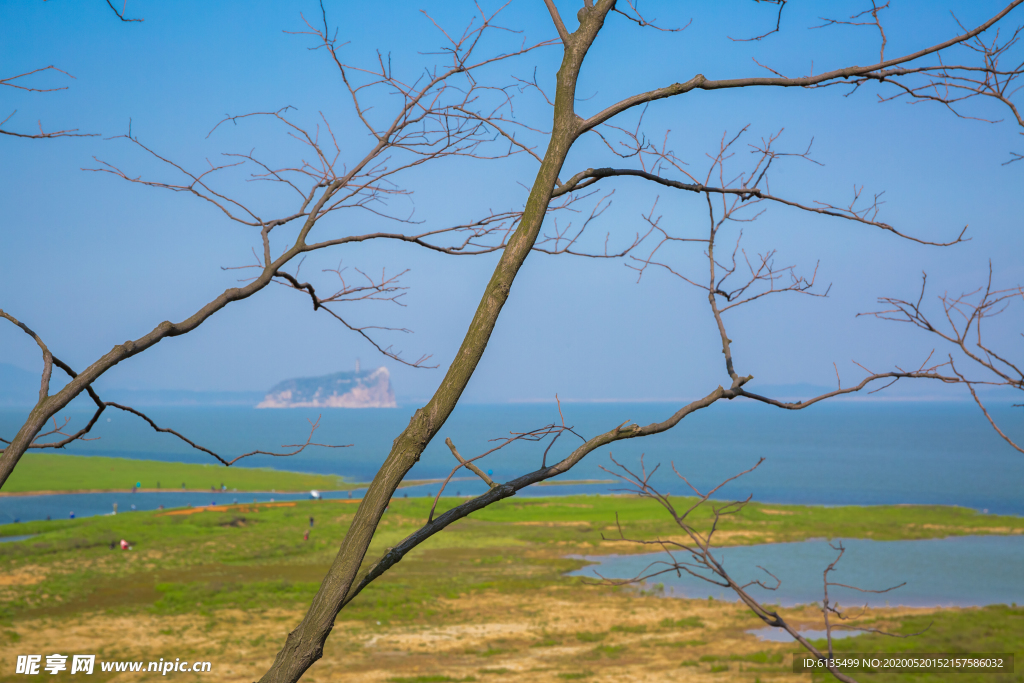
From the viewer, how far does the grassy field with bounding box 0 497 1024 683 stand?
16.8 m

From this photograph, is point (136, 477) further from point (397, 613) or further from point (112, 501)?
point (397, 613)

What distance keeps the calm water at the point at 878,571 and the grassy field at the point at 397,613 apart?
A: 199 cm

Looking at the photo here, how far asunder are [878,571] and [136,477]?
197ft

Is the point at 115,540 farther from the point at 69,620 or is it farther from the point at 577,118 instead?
the point at 577,118

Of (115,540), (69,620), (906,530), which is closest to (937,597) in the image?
(906,530)

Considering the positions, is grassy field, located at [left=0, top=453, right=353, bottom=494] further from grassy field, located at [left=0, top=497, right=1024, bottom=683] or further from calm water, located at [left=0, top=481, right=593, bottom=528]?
grassy field, located at [left=0, top=497, right=1024, bottom=683]

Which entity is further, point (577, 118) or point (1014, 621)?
point (1014, 621)

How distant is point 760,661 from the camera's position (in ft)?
55.8

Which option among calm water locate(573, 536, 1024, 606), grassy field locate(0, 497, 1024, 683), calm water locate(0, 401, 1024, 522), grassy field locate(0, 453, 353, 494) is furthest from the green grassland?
grassy field locate(0, 453, 353, 494)

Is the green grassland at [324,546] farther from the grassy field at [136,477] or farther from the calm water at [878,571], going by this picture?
the grassy field at [136,477]

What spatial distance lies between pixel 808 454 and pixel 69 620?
112m

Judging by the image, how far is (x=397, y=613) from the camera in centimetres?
2114

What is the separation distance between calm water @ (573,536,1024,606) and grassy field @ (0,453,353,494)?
42.1 metres

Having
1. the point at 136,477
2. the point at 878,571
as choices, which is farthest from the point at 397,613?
the point at 136,477
